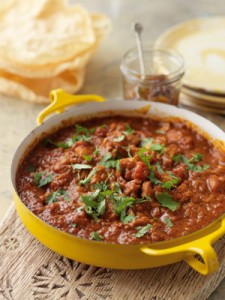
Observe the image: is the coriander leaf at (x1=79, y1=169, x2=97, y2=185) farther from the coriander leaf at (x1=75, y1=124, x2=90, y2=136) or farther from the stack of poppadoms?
the stack of poppadoms

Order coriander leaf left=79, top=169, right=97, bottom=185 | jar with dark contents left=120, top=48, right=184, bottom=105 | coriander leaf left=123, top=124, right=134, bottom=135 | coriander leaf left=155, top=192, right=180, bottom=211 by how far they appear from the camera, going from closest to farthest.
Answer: coriander leaf left=155, top=192, right=180, bottom=211
coriander leaf left=79, top=169, right=97, bottom=185
coriander leaf left=123, top=124, right=134, bottom=135
jar with dark contents left=120, top=48, right=184, bottom=105

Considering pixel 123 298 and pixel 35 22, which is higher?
pixel 35 22

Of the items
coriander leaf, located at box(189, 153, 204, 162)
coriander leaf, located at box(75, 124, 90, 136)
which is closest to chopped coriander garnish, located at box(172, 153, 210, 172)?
coriander leaf, located at box(189, 153, 204, 162)

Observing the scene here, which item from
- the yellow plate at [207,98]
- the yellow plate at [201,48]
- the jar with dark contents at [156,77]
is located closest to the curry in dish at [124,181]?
the jar with dark contents at [156,77]

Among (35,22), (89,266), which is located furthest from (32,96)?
(89,266)

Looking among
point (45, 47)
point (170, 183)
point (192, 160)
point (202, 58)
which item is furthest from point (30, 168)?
point (202, 58)

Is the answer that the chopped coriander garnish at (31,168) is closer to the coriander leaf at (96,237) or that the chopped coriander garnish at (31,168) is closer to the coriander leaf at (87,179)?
the coriander leaf at (87,179)

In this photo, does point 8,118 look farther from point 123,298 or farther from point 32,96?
point 123,298
